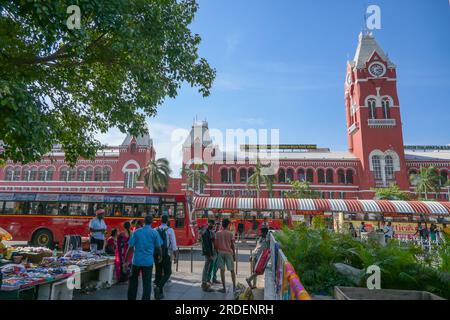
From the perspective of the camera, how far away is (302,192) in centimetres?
4094

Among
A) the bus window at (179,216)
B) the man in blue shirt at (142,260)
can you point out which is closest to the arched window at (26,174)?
the bus window at (179,216)

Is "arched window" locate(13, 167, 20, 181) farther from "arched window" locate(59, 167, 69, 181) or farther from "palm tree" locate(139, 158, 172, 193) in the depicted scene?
"palm tree" locate(139, 158, 172, 193)

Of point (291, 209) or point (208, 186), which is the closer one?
point (291, 209)

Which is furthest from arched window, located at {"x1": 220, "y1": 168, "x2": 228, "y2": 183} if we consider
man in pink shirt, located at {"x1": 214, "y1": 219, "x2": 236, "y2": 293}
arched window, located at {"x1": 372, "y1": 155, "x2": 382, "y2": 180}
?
man in pink shirt, located at {"x1": 214, "y1": 219, "x2": 236, "y2": 293}

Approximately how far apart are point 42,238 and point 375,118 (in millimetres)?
46745

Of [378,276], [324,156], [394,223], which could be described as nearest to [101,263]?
[378,276]

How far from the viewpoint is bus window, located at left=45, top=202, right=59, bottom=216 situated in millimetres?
15328

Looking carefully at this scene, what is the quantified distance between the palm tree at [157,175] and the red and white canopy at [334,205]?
47.5ft

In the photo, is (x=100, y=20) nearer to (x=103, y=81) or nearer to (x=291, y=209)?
(x=103, y=81)

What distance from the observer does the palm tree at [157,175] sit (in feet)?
132

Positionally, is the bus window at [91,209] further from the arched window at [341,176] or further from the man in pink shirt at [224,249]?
the arched window at [341,176]

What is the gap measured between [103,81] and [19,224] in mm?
11015

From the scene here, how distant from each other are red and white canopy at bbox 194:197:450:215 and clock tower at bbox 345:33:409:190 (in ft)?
58.2

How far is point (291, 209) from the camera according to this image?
83.9ft
